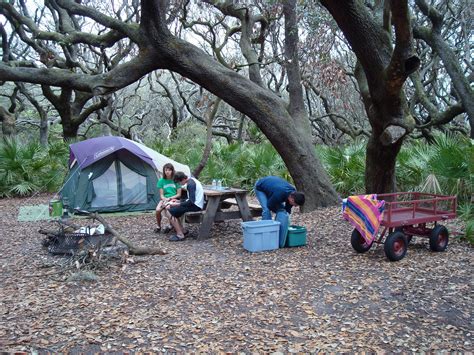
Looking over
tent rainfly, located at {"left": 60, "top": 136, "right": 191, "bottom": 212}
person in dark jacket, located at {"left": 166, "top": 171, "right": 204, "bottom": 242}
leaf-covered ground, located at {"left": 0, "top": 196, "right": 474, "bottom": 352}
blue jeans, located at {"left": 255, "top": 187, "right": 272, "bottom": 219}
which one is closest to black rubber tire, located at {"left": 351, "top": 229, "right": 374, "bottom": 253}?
leaf-covered ground, located at {"left": 0, "top": 196, "right": 474, "bottom": 352}

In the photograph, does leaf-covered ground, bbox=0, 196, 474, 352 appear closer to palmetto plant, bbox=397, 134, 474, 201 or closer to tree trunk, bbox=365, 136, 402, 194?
palmetto plant, bbox=397, 134, 474, 201

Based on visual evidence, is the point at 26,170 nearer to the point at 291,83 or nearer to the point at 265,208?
the point at 291,83

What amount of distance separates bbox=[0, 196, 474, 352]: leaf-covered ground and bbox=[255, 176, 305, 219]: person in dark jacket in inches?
25.6

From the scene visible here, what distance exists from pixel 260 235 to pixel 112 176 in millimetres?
5264

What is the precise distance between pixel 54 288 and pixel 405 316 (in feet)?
12.0

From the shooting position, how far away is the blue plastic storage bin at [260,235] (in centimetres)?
673

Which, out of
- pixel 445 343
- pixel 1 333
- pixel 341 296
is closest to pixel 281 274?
pixel 341 296

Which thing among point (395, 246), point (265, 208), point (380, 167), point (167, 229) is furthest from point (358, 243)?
point (167, 229)

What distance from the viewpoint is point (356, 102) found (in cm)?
2489

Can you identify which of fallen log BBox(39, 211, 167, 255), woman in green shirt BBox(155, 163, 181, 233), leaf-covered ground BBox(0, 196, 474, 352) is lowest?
leaf-covered ground BBox(0, 196, 474, 352)

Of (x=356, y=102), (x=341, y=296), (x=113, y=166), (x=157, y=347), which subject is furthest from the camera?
(x=356, y=102)

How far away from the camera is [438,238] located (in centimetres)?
643

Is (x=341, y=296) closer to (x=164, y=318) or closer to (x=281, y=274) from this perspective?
(x=281, y=274)

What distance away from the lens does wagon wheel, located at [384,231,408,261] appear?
6020 mm
